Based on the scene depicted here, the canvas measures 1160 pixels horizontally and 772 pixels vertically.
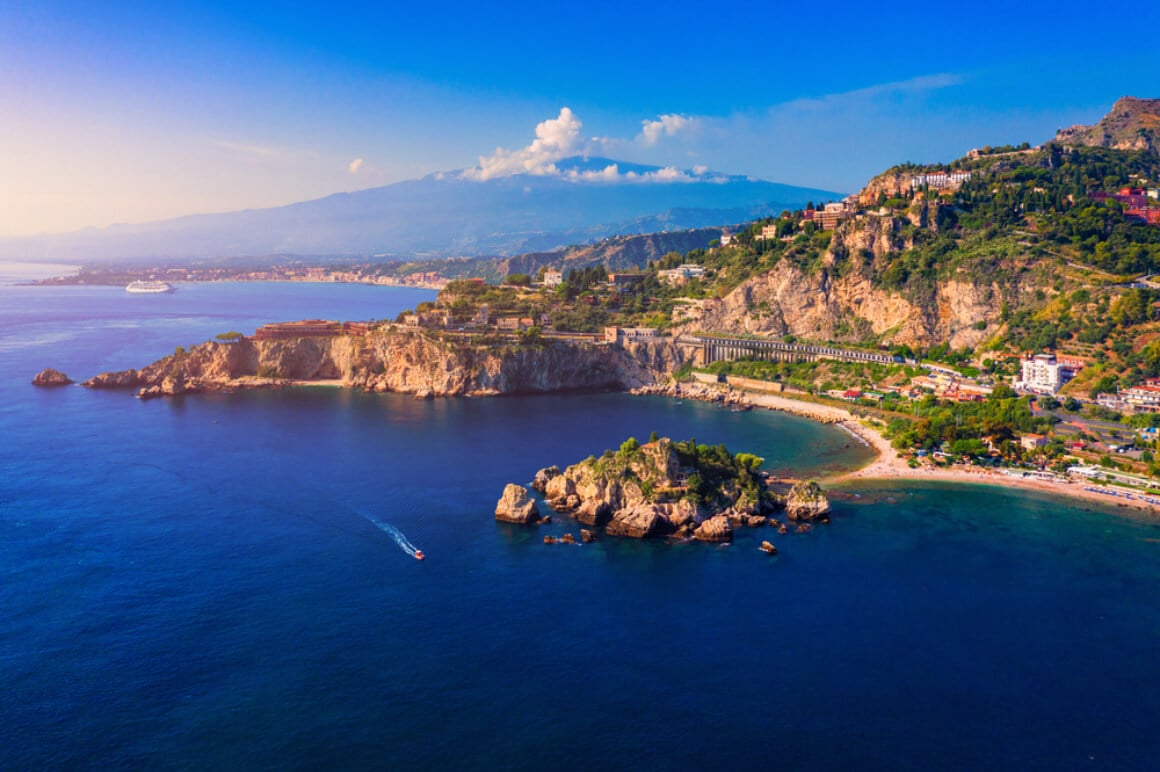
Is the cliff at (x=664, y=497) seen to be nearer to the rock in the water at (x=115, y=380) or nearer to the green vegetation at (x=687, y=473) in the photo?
the green vegetation at (x=687, y=473)

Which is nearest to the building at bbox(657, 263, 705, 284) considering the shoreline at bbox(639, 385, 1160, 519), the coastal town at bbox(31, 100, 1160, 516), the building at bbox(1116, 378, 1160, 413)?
the coastal town at bbox(31, 100, 1160, 516)

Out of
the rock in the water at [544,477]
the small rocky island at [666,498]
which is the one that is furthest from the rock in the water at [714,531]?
the rock in the water at [544,477]

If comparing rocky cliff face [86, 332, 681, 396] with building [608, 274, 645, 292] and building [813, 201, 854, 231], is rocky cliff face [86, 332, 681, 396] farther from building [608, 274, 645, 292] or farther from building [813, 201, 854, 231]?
building [813, 201, 854, 231]

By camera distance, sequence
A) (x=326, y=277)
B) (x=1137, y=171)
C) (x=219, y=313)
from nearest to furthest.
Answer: (x=1137, y=171)
(x=219, y=313)
(x=326, y=277)

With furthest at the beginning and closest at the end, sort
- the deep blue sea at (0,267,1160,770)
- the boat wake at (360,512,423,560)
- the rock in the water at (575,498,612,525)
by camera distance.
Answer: the rock in the water at (575,498,612,525), the boat wake at (360,512,423,560), the deep blue sea at (0,267,1160,770)

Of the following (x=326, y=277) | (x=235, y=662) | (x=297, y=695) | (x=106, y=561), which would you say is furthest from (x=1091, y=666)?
(x=326, y=277)

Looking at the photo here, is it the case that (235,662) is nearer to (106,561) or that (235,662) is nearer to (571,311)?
(106,561)
